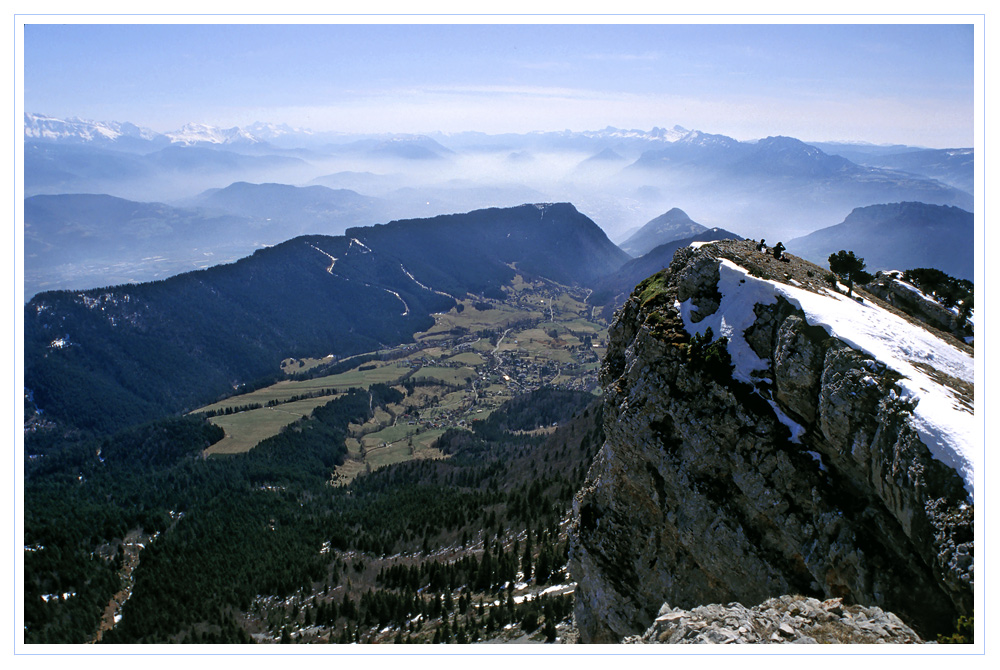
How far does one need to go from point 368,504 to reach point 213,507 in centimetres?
2568

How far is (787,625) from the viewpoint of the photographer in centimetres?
1897

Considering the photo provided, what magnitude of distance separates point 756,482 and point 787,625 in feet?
21.5

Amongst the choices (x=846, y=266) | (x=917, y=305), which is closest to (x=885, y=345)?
(x=846, y=266)

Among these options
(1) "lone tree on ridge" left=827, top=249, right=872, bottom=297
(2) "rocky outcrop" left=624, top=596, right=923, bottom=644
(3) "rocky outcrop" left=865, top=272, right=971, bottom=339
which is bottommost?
(2) "rocky outcrop" left=624, top=596, right=923, bottom=644

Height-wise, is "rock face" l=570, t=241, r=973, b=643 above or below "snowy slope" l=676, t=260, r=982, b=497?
below

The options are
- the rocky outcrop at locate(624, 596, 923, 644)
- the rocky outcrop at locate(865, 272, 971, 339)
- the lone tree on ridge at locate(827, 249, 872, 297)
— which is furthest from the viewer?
the rocky outcrop at locate(865, 272, 971, 339)

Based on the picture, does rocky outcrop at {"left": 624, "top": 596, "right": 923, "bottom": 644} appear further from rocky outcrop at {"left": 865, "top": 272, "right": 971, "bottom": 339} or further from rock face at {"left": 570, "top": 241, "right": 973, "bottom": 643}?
rocky outcrop at {"left": 865, "top": 272, "right": 971, "bottom": 339}

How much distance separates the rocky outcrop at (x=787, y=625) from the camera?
1809 cm

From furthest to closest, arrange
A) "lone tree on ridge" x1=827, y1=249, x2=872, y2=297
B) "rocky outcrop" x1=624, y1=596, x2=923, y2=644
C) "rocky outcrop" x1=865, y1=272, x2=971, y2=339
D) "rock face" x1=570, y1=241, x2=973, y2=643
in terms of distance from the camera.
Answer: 1. "rocky outcrop" x1=865, y1=272, x2=971, y2=339
2. "lone tree on ridge" x1=827, y1=249, x2=872, y2=297
3. "rock face" x1=570, y1=241, x2=973, y2=643
4. "rocky outcrop" x1=624, y1=596, x2=923, y2=644

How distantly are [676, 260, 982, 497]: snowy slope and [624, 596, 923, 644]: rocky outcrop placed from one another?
197 inches

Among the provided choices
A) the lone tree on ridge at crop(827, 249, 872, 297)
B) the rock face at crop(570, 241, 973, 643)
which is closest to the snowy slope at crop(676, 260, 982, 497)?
the rock face at crop(570, 241, 973, 643)

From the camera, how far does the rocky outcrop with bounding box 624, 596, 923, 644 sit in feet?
59.4

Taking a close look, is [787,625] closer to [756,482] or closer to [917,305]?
[756,482]

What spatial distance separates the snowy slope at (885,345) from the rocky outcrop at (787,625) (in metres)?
5.01
